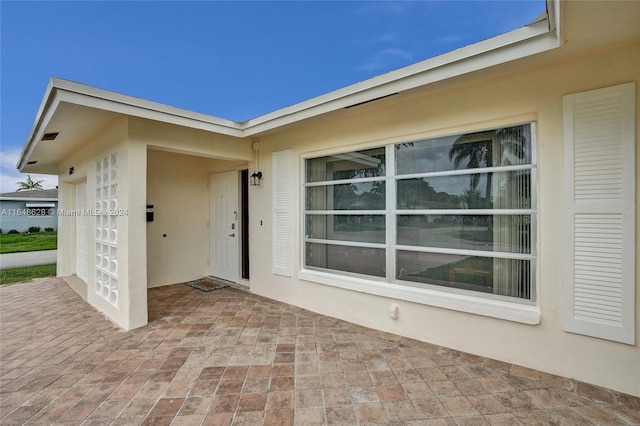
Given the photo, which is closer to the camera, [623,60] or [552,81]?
[623,60]

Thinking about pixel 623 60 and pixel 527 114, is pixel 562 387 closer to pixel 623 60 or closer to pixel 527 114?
pixel 527 114

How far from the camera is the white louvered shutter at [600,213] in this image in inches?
95.0

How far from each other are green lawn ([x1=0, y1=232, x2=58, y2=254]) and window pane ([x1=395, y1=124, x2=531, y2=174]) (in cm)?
1767

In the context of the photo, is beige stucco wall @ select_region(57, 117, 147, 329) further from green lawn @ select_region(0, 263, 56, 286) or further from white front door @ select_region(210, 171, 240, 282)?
green lawn @ select_region(0, 263, 56, 286)

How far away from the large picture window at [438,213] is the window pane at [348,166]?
0.05 ft

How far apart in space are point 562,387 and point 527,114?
2629 mm

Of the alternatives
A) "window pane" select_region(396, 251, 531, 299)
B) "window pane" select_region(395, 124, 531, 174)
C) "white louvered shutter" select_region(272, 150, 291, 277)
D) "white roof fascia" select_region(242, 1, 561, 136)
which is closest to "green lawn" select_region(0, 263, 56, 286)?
"white louvered shutter" select_region(272, 150, 291, 277)

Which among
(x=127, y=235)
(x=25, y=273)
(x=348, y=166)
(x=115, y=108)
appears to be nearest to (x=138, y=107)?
(x=115, y=108)

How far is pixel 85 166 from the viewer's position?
5395 mm

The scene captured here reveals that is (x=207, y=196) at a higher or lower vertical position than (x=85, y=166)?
lower

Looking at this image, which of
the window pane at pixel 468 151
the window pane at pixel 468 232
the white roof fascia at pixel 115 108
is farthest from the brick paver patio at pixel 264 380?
the white roof fascia at pixel 115 108

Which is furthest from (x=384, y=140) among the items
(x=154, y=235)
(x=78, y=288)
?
(x=78, y=288)

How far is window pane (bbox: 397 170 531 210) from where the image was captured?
118 inches

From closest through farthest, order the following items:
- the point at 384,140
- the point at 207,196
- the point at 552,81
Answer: the point at 552,81 < the point at 384,140 < the point at 207,196
